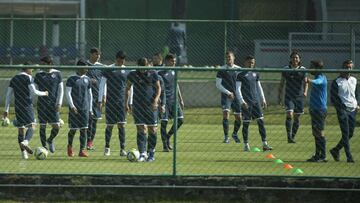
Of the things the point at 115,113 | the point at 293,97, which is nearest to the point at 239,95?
the point at 293,97

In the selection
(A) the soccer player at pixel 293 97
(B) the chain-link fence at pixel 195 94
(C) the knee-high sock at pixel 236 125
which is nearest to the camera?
(B) the chain-link fence at pixel 195 94

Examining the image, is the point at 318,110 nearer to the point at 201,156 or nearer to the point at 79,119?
the point at 201,156

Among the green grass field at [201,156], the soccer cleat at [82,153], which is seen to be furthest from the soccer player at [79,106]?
the green grass field at [201,156]

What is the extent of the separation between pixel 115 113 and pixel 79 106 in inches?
25.9

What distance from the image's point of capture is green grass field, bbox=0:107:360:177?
15336mm

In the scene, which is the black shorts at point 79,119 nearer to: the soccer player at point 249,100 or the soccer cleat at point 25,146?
the soccer cleat at point 25,146

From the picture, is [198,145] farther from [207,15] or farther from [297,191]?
[207,15]

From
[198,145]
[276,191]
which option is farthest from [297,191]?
[198,145]

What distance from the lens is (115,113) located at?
17.7m

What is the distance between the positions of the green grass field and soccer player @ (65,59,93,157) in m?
0.33

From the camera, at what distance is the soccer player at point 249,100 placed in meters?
18.9

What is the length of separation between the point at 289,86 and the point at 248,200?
6451 mm

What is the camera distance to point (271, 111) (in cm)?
2403

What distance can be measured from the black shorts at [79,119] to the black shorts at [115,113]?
0.42 meters
